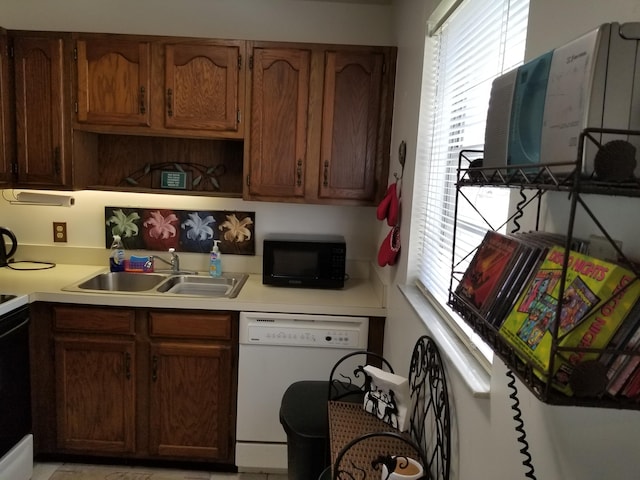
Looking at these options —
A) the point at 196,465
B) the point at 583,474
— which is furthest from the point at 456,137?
the point at 196,465

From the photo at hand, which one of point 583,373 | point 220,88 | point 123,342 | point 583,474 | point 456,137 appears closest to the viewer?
point 583,373

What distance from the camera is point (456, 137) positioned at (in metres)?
1.58

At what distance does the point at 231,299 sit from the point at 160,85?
119cm

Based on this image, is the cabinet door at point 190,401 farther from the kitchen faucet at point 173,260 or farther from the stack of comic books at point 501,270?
the stack of comic books at point 501,270

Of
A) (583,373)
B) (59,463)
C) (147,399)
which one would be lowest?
(59,463)

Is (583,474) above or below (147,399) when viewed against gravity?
above

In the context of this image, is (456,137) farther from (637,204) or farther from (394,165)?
(637,204)

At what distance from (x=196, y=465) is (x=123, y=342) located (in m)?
0.75

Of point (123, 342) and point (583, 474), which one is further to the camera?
point (123, 342)

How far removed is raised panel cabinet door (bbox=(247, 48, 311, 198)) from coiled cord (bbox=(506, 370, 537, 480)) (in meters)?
1.84

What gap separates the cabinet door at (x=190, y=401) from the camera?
2.35m

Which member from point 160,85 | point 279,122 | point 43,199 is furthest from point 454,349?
point 43,199

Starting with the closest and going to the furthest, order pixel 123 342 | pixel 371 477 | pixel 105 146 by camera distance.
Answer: pixel 371 477
pixel 123 342
pixel 105 146

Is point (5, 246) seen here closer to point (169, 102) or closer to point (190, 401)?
point (169, 102)
